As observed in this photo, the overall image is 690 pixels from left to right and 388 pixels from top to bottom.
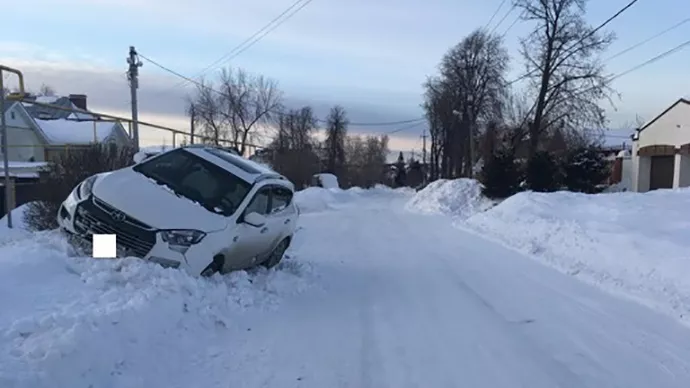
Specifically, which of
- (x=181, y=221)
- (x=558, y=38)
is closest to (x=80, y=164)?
(x=181, y=221)

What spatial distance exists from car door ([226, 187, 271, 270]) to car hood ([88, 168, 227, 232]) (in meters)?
0.44

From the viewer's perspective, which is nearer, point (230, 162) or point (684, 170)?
point (230, 162)

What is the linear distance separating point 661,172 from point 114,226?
37.2 meters

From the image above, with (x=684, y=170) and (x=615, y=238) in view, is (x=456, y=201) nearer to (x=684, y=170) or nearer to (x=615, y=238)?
(x=684, y=170)

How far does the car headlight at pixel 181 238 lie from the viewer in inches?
287

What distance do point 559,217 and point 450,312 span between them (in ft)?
30.9

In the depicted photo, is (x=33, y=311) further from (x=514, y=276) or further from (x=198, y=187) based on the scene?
(x=514, y=276)

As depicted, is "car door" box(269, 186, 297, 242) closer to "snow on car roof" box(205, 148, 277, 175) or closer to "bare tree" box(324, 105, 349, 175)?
"snow on car roof" box(205, 148, 277, 175)

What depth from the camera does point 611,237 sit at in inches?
461

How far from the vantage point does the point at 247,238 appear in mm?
8508

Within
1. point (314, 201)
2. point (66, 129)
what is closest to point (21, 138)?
point (66, 129)

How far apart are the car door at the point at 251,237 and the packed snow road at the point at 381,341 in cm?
39

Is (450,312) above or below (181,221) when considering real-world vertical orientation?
below

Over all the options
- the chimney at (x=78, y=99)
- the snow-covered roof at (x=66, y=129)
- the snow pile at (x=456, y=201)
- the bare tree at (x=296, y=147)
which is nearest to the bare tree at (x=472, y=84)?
the bare tree at (x=296, y=147)
